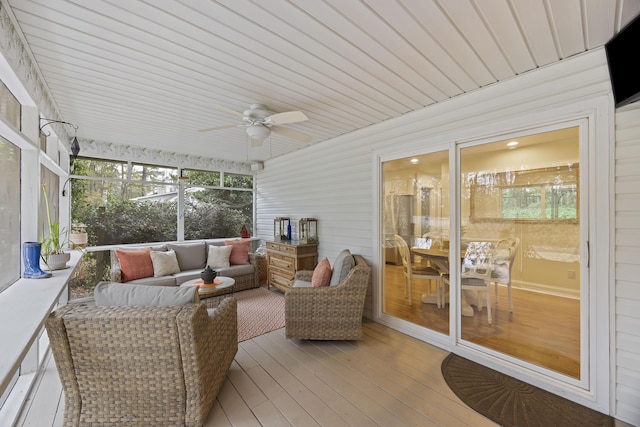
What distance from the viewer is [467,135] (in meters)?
2.75

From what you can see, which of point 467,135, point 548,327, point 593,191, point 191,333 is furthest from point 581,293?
point 191,333

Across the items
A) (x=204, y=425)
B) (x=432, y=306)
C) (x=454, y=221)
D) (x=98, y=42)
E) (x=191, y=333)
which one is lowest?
(x=204, y=425)

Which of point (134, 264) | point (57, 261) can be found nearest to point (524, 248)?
point (57, 261)

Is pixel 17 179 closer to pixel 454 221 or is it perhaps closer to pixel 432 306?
pixel 454 221

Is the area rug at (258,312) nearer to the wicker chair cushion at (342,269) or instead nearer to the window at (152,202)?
the wicker chair cushion at (342,269)

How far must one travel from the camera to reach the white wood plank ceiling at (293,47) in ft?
5.26

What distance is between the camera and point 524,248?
2.58 meters

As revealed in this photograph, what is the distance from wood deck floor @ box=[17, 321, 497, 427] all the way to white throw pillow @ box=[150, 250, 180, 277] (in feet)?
5.67

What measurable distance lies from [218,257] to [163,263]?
2.98 feet

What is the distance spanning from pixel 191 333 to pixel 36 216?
78.8 inches

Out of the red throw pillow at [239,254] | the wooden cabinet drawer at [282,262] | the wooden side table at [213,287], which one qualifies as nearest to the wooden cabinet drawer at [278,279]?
the wooden cabinet drawer at [282,262]

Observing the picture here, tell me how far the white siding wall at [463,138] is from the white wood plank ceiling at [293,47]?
19 cm

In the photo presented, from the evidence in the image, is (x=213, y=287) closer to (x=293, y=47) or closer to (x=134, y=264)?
(x=134, y=264)

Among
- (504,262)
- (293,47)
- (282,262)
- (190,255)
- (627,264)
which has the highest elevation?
(293,47)
